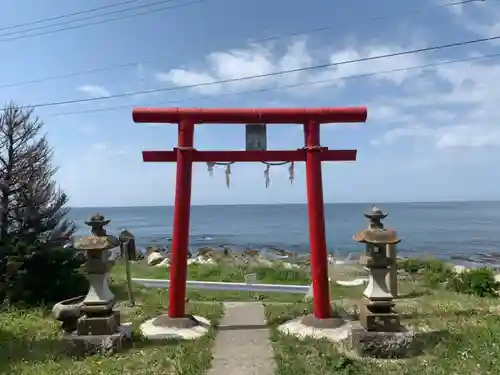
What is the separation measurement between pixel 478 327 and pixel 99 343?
6374mm

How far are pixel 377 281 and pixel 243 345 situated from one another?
2422 mm

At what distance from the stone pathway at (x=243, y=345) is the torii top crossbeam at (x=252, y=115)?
402cm

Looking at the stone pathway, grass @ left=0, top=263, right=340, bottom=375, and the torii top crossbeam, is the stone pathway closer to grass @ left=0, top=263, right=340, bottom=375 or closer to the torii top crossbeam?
grass @ left=0, top=263, right=340, bottom=375

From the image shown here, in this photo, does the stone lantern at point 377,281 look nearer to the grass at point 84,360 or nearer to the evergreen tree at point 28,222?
the grass at point 84,360


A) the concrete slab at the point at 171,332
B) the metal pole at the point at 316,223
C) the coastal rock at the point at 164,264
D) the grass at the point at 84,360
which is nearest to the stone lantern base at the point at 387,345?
the metal pole at the point at 316,223

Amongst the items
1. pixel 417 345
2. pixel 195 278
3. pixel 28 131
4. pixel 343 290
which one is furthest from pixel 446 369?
pixel 28 131

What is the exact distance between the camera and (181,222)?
28.2ft

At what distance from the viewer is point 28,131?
1379cm

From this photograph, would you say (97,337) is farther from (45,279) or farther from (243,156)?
(45,279)

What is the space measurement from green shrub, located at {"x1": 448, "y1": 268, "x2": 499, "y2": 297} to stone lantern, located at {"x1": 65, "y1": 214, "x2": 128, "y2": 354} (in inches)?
374

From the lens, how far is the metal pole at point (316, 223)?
8.45m

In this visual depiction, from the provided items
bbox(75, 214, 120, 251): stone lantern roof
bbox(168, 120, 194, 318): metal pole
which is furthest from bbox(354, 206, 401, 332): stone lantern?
bbox(75, 214, 120, 251): stone lantern roof

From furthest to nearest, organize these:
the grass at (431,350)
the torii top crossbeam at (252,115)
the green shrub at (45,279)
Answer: the green shrub at (45,279) < the torii top crossbeam at (252,115) < the grass at (431,350)

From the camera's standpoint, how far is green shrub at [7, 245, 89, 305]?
10715 millimetres
